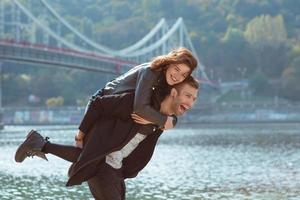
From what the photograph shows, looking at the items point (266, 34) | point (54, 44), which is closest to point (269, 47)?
point (266, 34)

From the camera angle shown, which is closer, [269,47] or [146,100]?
[146,100]

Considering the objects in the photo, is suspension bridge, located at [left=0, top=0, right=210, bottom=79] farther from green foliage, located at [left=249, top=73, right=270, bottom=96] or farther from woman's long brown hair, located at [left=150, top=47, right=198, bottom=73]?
woman's long brown hair, located at [left=150, top=47, right=198, bottom=73]

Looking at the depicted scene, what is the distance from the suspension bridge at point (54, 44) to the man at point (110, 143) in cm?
5373

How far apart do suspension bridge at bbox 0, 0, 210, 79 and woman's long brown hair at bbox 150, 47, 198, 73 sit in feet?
177

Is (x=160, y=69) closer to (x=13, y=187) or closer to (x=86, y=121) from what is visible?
(x=86, y=121)

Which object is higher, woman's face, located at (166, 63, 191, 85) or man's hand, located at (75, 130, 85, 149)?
woman's face, located at (166, 63, 191, 85)

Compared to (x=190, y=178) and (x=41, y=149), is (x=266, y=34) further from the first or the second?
(x=41, y=149)

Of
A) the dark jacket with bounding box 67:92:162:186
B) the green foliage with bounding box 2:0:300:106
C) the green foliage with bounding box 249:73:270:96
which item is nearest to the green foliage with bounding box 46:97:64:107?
the green foliage with bounding box 2:0:300:106

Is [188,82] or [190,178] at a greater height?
[188,82]

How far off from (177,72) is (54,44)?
3344 inches

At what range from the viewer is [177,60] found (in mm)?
4527

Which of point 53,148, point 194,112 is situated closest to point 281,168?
point 53,148

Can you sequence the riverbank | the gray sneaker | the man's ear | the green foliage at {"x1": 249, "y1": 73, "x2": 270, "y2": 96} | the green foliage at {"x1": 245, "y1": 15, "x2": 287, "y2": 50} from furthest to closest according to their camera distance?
the green foliage at {"x1": 245, "y1": 15, "x2": 287, "y2": 50}, the green foliage at {"x1": 249, "y1": 73, "x2": 270, "y2": 96}, the riverbank, the gray sneaker, the man's ear

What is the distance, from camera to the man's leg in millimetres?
4578
